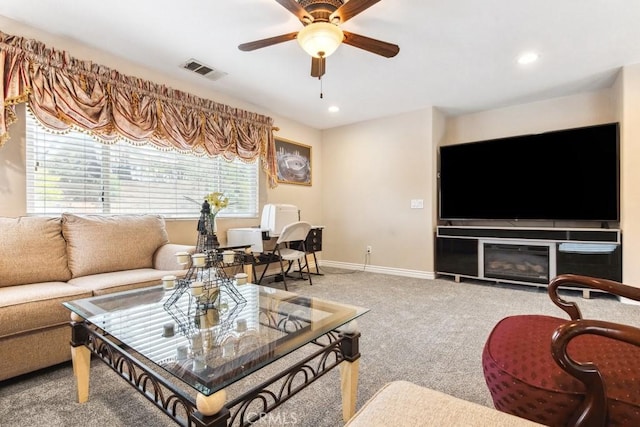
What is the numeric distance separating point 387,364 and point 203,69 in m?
3.06

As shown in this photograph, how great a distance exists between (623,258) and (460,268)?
5.09 feet

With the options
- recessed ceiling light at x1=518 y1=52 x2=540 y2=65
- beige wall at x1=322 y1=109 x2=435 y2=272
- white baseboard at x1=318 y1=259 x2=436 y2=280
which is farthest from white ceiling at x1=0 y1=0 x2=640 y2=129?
white baseboard at x1=318 y1=259 x2=436 y2=280

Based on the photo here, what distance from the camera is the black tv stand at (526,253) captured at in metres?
3.20

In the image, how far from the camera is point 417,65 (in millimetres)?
3020

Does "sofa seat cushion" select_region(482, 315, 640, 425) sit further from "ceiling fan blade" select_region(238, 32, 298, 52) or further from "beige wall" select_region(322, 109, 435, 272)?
"beige wall" select_region(322, 109, 435, 272)

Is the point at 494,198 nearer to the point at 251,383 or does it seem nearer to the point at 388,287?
the point at 388,287

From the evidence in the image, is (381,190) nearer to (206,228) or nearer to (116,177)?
(206,228)

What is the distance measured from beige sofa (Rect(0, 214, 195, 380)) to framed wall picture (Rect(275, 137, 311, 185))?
203 cm

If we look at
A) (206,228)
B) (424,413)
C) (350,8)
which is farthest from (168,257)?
(424,413)

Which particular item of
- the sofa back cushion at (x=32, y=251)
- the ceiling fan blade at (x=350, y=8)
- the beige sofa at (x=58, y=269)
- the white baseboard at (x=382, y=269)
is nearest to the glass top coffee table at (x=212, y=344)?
the beige sofa at (x=58, y=269)

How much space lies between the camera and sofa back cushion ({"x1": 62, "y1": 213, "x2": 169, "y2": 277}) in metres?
2.28

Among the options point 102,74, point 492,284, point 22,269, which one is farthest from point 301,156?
point 22,269

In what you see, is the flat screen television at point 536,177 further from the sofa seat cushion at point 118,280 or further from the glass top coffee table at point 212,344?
the sofa seat cushion at point 118,280

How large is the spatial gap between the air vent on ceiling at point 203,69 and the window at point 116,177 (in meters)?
0.87
